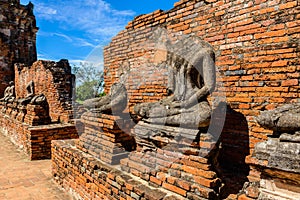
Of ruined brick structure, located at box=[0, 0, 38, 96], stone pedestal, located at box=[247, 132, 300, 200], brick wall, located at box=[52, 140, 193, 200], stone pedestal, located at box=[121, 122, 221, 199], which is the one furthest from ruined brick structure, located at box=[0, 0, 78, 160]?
stone pedestal, located at box=[247, 132, 300, 200]

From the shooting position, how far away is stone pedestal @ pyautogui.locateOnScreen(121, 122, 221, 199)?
2664mm

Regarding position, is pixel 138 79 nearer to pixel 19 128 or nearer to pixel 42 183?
pixel 42 183

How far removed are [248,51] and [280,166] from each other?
222cm

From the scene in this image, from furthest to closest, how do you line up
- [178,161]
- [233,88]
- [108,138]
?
1. [108,138]
2. [233,88]
3. [178,161]

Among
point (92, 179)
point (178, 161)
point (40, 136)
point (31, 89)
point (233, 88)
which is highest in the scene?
point (31, 89)

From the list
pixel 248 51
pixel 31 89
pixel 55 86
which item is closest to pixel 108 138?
pixel 248 51

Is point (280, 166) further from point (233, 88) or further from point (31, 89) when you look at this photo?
point (31, 89)

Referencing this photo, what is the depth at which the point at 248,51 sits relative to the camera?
3750 mm

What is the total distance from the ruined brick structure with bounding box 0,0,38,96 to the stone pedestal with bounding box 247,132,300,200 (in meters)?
17.1

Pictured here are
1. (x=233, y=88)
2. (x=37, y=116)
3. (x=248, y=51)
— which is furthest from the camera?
(x=37, y=116)

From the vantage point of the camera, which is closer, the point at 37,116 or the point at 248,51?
the point at 248,51

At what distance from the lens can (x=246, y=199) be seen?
95.1 inches

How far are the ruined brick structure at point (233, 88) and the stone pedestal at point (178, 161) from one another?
0.05 feet

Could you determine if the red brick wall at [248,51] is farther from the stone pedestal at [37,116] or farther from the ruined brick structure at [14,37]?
the ruined brick structure at [14,37]
